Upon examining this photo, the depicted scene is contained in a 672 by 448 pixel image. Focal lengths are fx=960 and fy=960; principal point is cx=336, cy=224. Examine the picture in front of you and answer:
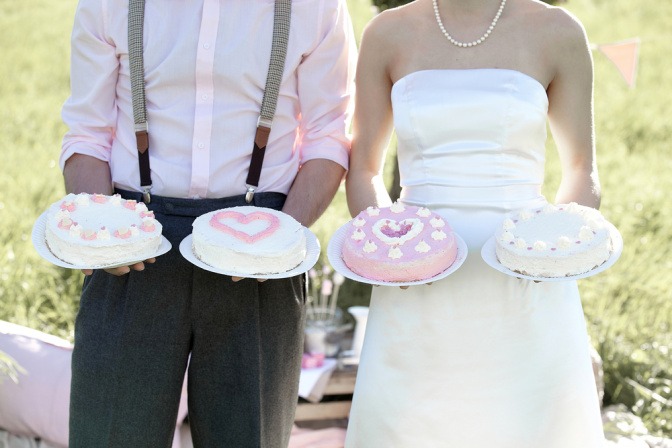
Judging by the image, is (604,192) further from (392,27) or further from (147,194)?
(147,194)

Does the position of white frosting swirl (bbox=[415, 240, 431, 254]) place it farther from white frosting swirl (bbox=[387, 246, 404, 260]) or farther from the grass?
the grass

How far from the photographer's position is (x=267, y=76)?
233 centimetres

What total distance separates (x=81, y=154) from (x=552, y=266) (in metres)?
1.21

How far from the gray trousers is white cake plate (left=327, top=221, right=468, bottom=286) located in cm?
17

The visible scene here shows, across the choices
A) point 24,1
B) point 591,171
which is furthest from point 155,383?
point 24,1

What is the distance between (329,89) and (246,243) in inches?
20.0

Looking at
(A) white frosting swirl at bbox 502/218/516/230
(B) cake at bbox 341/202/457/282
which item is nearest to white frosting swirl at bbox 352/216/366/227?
(B) cake at bbox 341/202/457/282

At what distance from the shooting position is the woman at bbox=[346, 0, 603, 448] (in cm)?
237

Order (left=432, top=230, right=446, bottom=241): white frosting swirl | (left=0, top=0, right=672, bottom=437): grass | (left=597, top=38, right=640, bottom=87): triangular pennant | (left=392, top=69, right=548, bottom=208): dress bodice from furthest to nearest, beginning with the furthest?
(left=0, top=0, right=672, bottom=437): grass < (left=597, top=38, right=640, bottom=87): triangular pennant < (left=392, top=69, right=548, bottom=208): dress bodice < (left=432, top=230, right=446, bottom=241): white frosting swirl

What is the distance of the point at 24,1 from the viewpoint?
9.65 m

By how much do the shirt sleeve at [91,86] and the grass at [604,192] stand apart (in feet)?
5.95

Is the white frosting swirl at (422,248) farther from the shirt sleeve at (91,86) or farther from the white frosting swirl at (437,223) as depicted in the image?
the shirt sleeve at (91,86)

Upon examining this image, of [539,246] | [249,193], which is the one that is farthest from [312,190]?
[539,246]

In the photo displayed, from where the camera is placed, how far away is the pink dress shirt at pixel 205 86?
2328 mm
